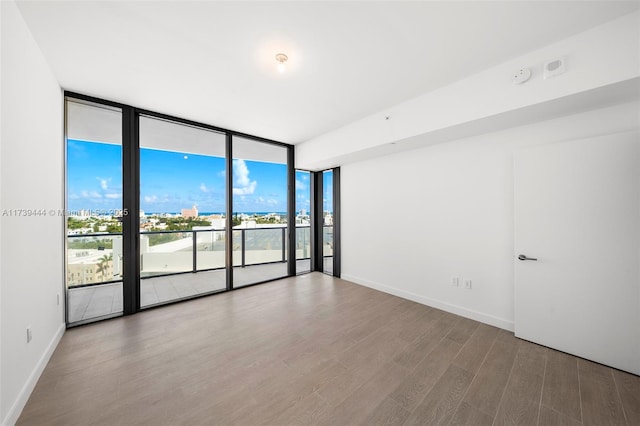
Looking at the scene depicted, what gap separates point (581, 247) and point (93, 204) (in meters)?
5.66

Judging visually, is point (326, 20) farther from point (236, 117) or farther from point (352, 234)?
point (352, 234)

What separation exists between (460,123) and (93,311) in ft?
17.2

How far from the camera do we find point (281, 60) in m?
2.19

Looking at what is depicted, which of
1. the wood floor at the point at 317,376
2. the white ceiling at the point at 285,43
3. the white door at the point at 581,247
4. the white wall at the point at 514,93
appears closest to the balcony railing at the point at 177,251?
the wood floor at the point at 317,376

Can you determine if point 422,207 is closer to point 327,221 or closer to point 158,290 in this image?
point 327,221

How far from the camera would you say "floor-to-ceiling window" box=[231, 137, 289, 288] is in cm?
511

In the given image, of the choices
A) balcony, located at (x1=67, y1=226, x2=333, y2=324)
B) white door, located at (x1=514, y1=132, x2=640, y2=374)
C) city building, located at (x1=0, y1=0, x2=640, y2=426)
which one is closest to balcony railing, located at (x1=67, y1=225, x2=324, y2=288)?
balcony, located at (x1=67, y1=226, x2=333, y2=324)

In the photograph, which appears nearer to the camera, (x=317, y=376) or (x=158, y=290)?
(x=317, y=376)

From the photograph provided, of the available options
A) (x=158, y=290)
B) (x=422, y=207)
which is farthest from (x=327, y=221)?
(x=158, y=290)

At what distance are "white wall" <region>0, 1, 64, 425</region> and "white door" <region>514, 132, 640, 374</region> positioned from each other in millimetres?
4333

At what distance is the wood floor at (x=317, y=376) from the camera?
1.58 m

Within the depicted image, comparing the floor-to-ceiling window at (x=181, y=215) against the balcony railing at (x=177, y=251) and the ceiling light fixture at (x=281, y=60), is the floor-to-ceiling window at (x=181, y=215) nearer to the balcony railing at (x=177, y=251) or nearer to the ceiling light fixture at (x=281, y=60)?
the balcony railing at (x=177, y=251)

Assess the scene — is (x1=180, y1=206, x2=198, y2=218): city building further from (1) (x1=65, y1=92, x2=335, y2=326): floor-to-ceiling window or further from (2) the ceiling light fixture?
(2) the ceiling light fixture

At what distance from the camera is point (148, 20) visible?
1766mm
